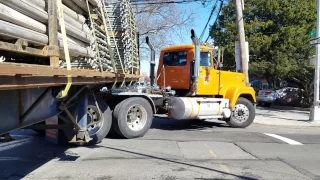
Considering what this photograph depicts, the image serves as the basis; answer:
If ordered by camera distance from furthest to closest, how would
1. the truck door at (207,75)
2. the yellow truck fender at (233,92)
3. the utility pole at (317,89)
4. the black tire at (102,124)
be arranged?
the utility pole at (317,89)
the yellow truck fender at (233,92)
the truck door at (207,75)
the black tire at (102,124)

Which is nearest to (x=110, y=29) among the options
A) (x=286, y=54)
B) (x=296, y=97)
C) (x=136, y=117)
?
(x=136, y=117)

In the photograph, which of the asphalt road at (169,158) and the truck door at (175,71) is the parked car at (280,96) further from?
the asphalt road at (169,158)

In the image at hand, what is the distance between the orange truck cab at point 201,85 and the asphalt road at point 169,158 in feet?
3.69

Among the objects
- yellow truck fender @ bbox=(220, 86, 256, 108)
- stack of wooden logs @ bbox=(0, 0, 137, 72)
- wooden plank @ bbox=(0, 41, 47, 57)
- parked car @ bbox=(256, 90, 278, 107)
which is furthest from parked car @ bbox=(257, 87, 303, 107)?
wooden plank @ bbox=(0, 41, 47, 57)

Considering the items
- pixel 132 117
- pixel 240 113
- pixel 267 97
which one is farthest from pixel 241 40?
pixel 267 97

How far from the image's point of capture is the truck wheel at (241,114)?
39.5 feet

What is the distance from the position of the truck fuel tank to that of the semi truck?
3 cm

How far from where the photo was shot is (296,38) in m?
20.7

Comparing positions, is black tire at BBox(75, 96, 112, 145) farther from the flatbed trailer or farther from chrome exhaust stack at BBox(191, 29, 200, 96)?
chrome exhaust stack at BBox(191, 29, 200, 96)

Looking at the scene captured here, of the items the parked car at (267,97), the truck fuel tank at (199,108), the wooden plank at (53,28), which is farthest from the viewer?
the parked car at (267,97)

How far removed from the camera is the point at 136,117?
31.3 feet

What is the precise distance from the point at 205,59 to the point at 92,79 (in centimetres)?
658

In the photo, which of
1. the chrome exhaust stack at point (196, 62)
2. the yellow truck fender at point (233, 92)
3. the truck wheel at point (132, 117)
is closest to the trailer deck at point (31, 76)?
the truck wheel at point (132, 117)

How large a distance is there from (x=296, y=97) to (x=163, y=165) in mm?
18161
